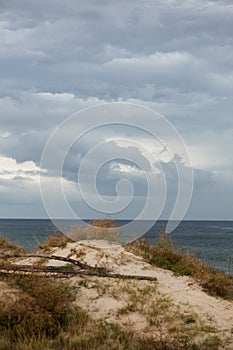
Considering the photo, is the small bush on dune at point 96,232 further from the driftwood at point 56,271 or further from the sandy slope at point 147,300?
the driftwood at point 56,271

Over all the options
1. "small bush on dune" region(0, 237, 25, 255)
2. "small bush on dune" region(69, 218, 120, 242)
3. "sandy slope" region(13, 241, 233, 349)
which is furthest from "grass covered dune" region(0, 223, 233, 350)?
"small bush on dune" region(69, 218, 120, 242)

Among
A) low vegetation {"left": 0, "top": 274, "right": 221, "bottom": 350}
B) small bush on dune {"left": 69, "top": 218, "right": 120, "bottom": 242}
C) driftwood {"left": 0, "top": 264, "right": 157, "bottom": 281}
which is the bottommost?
low vegetation {"left": 0, "top": 274, "right": 221, "bottom": 350}

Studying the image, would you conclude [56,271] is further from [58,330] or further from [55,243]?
[55,243]

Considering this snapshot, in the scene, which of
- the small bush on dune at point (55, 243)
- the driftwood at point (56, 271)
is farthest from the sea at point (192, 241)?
the driftwood at point (56, 271)

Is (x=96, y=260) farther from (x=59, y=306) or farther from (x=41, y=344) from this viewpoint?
(x=41, y=344)

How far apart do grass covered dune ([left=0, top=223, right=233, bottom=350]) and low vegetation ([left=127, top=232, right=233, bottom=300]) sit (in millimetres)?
26

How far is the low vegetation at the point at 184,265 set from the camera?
12070 millimetres

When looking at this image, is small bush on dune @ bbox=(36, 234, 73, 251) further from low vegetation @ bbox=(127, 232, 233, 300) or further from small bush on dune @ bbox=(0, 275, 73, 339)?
small bush on dune @ bbox=(0, 275, 73, 339)

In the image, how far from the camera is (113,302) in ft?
35.2

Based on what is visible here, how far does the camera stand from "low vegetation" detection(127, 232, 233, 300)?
12070 mm

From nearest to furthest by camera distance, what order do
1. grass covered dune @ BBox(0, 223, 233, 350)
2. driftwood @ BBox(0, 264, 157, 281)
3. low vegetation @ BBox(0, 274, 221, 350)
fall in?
low vegetation @ BBox(0, 274, 221, 350) → grass covered dune @ BBox(0, 223, 233, 350) → driftwood @ BBox(0, 264, 157, 281)

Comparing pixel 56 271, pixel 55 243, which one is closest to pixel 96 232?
pixel 55 243

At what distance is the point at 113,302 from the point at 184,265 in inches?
138

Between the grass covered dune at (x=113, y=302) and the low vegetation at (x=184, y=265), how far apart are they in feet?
0.08
